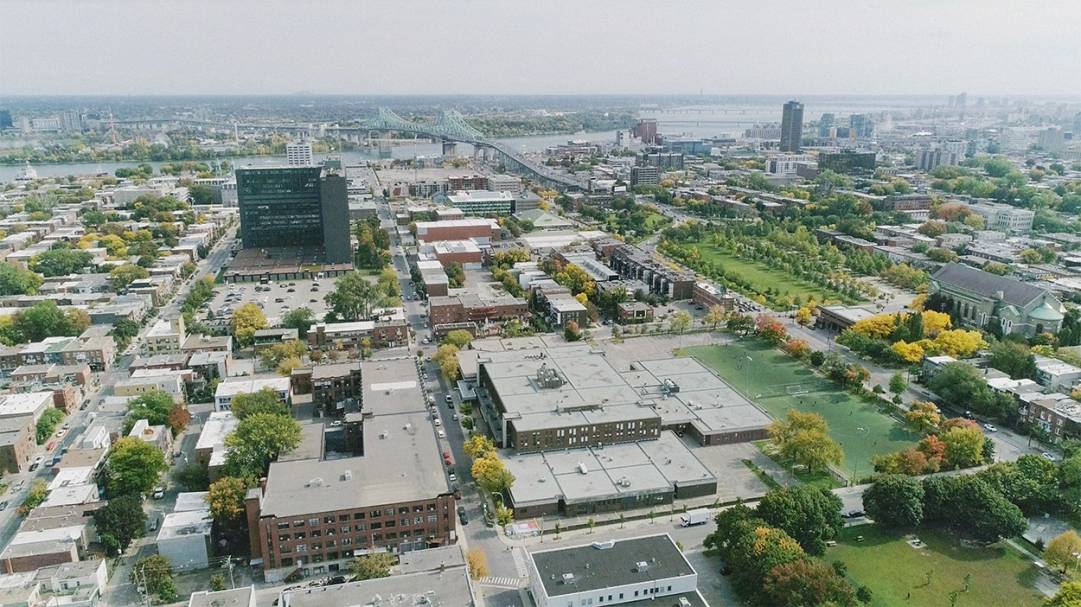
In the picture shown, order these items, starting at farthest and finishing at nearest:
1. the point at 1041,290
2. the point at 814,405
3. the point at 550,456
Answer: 1. the point at 1041,290
2. the point at 814,405
3. the point at 550,456

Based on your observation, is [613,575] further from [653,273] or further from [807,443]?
[653,273]

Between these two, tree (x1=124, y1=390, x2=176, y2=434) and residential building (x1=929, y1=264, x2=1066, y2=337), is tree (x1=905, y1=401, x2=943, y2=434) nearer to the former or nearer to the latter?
residential building (x1=929, y1=264, x2=1066, y2=337)

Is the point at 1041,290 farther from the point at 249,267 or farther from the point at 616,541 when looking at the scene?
the point at 249,267

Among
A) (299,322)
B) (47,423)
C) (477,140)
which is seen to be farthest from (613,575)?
(477,140)

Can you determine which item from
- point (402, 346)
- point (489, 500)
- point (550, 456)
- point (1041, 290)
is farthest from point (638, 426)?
point (1041, 290)

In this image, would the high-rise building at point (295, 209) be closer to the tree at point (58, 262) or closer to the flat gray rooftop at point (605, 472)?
the tree at point (58, 262)

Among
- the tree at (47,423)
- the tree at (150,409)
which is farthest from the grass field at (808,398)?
the tree at (47,423)
